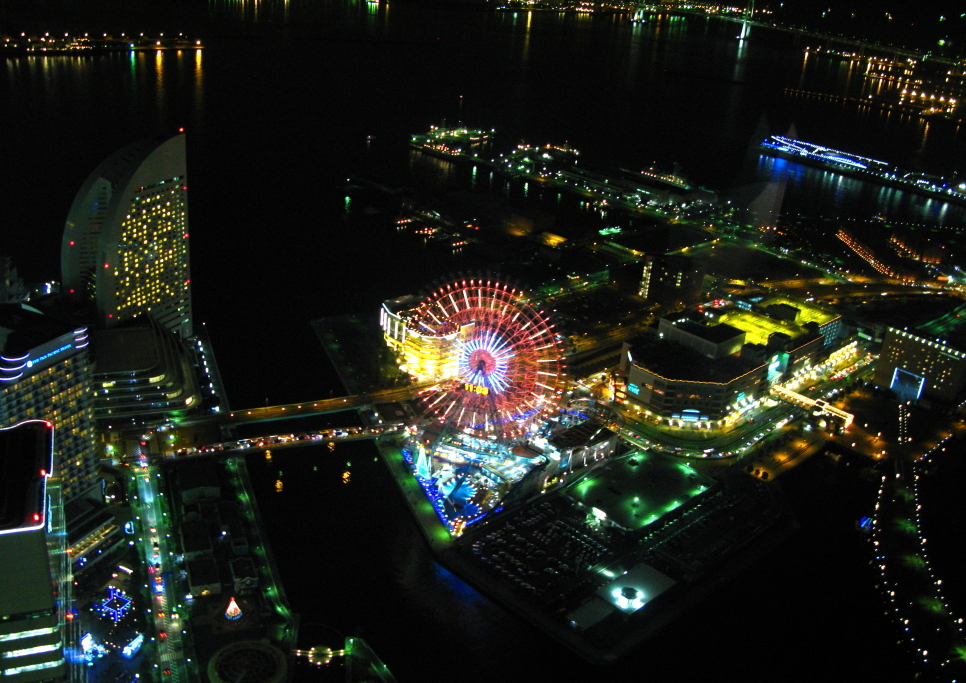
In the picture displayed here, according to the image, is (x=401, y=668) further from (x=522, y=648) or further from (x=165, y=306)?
(x=165, y=306)

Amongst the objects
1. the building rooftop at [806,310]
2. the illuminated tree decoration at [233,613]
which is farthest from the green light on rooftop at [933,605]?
the illuminated tree decoration at [233,613]

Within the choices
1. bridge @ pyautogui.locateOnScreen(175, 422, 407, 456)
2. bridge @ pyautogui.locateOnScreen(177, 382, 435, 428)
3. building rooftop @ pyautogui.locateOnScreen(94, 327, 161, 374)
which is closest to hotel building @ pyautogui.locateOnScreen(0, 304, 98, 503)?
bridge @ pyautogui.locateOnScreen(175, 422, 407, 456)

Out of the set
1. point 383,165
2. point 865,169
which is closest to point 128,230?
point 383,165

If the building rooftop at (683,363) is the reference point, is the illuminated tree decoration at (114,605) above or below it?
below

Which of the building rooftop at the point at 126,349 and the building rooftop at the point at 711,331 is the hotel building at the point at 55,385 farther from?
the building rooftop at the point at 711,331

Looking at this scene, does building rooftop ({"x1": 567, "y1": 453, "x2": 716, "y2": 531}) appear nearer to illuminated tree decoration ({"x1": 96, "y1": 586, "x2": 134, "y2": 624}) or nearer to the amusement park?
the amusement park

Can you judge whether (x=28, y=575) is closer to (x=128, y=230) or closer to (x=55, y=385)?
(x=55, y=385)
